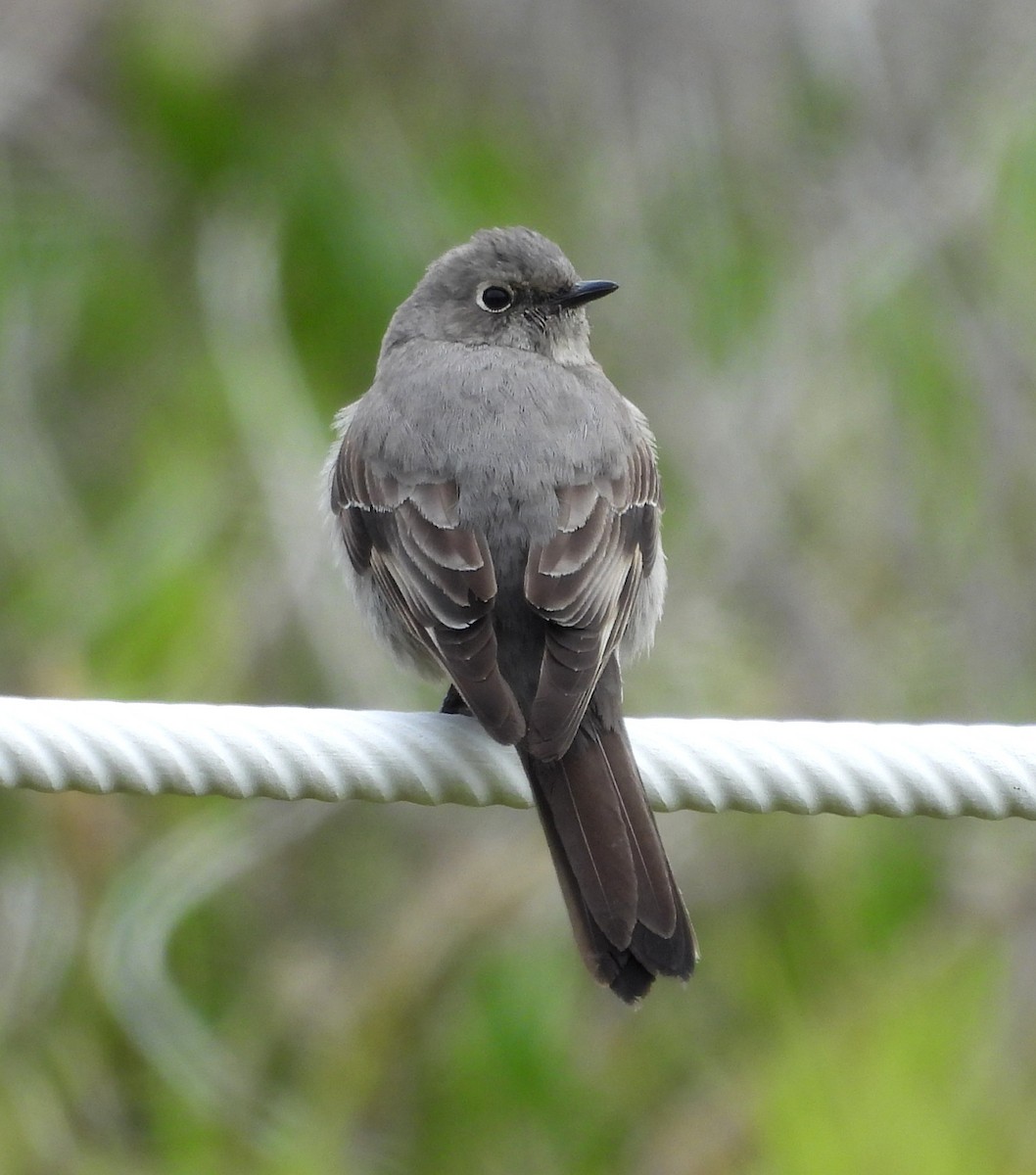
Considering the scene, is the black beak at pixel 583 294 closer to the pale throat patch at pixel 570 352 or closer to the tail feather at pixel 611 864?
the pale throat patch at pixel 570 352

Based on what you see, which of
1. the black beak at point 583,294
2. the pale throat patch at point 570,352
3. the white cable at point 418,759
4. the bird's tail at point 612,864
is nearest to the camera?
the white cable at point 418,759

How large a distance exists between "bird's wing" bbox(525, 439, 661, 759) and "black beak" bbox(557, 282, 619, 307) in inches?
32.9

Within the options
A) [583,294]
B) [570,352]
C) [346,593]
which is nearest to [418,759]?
[570,352]

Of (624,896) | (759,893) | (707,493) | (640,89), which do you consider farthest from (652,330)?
(624,896)

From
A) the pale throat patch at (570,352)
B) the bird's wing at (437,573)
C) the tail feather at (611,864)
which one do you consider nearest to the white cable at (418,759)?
the tail feather at (611,864)

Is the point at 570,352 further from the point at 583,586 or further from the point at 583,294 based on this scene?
the point at 583,586

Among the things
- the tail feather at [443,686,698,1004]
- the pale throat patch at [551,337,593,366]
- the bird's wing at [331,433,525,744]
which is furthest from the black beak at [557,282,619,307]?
the tail feather at [443,686,698,1004]

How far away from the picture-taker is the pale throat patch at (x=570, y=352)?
17.2 feet

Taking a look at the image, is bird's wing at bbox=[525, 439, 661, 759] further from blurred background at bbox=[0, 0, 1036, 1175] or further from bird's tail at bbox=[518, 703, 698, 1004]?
blurred background at bbox=[0, 0, 1036, 1175]

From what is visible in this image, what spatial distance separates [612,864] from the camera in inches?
143

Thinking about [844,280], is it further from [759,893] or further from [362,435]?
[362,435]

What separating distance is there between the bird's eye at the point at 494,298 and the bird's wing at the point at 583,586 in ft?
3.06

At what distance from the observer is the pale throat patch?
5238mm

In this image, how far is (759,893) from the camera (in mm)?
7062
